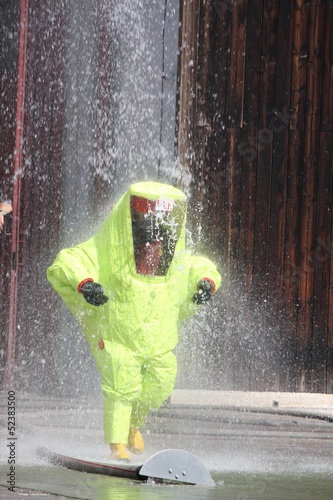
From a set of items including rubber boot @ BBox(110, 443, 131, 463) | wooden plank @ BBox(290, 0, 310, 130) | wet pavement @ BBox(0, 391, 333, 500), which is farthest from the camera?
wooden plank @ BBox(290, 0, 310, 130)

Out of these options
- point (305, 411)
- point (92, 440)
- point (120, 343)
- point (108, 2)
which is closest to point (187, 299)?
point (120, 343)

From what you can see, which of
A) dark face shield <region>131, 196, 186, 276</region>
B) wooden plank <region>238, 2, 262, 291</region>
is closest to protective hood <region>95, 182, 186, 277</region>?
dark face shield <region>131, 196, 186, 276</region>

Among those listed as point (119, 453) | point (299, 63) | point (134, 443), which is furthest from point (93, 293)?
point (299, 63)

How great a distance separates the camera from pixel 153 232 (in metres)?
6.60

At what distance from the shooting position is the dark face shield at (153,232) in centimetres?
657

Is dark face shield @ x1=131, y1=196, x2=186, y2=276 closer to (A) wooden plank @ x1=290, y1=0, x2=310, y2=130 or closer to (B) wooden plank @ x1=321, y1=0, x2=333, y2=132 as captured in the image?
(A) wooden plank @ x1=290, y1=0, x2=310, y2=130

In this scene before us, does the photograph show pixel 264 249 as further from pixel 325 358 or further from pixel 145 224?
pixel 145 224

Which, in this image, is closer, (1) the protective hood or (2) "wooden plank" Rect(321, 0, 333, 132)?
Result: (1) the protective hood

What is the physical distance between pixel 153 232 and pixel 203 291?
1.43ft

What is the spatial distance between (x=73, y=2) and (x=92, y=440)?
14.7ft

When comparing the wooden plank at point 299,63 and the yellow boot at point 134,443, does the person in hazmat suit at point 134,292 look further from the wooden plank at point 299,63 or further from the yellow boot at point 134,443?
the wooden plank at point 299,63

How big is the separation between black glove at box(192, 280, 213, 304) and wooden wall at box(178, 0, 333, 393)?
341cm

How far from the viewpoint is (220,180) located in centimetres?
1008

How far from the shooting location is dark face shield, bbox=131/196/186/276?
6.57 meters
